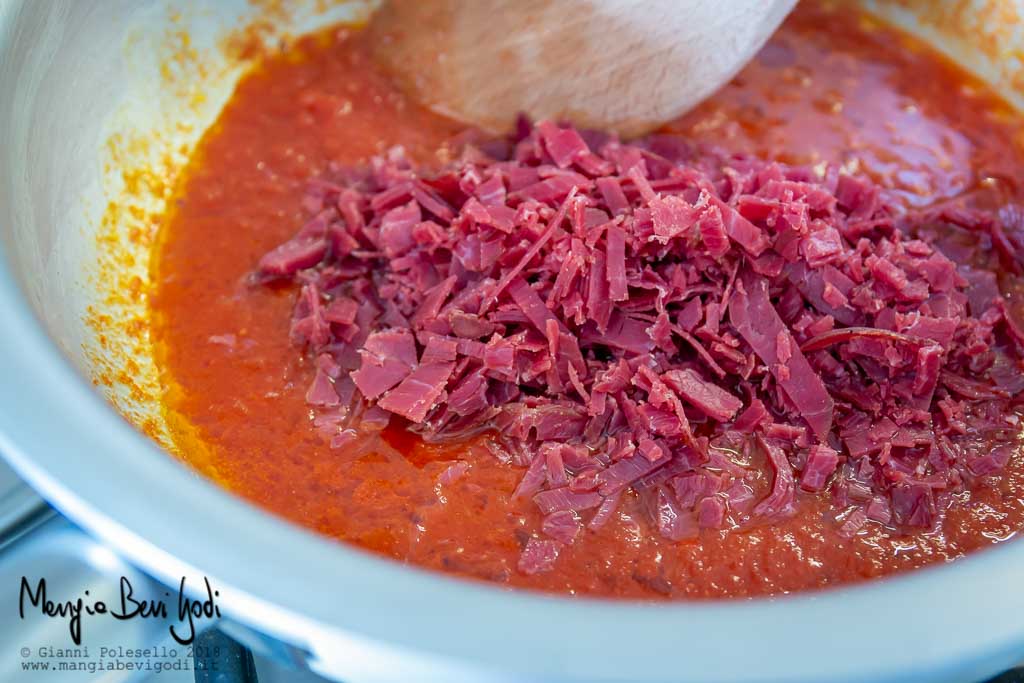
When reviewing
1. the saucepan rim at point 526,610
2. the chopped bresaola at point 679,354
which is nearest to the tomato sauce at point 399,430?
the chopped bresaola at point 679,354

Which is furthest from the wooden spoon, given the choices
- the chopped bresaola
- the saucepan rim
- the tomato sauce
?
the saucepan rim

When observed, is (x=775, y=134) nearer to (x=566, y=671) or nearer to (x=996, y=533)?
(x=996, y=533)

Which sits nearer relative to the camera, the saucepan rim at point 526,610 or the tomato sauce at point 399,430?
the saucepan rim at point 526,610

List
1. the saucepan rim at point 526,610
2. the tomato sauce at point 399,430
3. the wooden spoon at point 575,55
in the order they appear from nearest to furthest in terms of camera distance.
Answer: the saucepan rim at point 526,610
the tomato sauce at point 399,430
the wooden spoon at point 575,55

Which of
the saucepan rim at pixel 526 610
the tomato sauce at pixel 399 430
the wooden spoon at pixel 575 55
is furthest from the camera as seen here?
the wooden spoon at pixel 575 55

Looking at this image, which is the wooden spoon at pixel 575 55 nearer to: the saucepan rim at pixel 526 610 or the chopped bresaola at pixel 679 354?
the chopped bresaola at pixel 679 354

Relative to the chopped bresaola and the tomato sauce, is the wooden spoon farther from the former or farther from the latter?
Answer: the chopped bresaola

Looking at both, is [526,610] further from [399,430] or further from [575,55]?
[575,55]

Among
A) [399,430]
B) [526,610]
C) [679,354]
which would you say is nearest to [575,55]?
[679,354]
